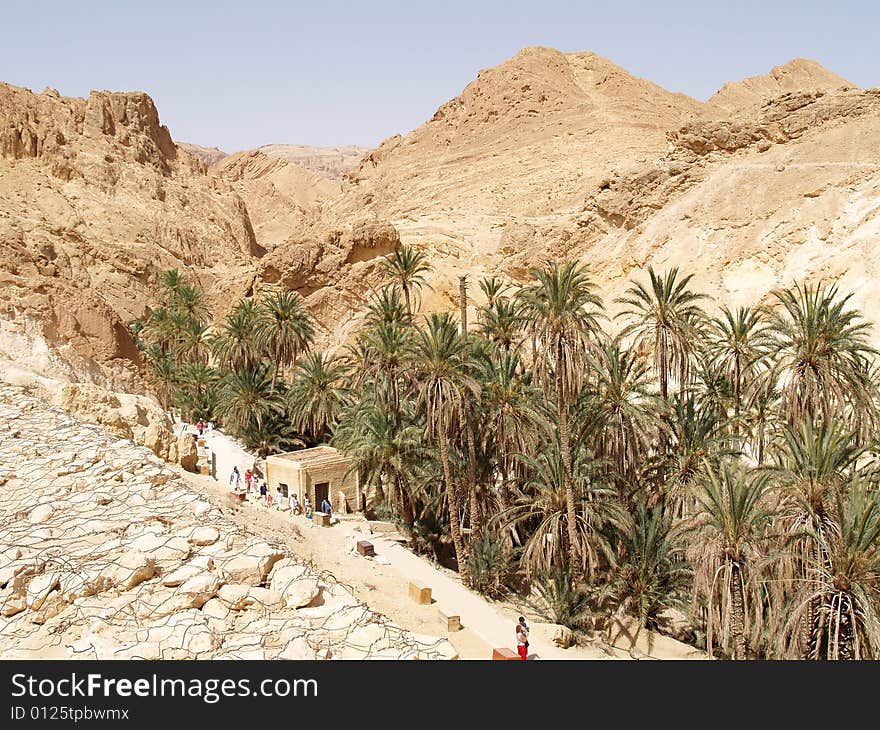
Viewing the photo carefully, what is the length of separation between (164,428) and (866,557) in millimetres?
12936

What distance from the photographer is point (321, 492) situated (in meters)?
22.8

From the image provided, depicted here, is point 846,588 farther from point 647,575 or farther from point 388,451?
point 388,451

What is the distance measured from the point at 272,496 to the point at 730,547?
12663 mm

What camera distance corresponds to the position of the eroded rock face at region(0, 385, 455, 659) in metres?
7.46

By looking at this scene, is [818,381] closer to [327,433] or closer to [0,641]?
[0,641]

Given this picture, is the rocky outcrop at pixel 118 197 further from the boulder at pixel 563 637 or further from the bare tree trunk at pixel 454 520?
the boulder at pixel 563 637

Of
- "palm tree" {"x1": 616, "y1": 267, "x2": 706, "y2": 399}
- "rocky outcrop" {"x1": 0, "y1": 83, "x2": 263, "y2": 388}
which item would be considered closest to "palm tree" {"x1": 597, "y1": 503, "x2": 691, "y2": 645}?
"palm tree" {"x1": 616, "y1": 267, "x2": 706, "y2": 399}

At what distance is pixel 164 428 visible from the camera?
15.8 m

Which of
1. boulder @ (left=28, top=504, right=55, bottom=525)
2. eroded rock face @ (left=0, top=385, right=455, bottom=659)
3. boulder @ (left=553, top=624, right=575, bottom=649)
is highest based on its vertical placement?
boulder @ (left=28, top=504, right=55, bottom=525)

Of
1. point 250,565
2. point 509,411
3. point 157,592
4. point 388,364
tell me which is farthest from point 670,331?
point 157,592

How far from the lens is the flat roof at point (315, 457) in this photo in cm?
2242

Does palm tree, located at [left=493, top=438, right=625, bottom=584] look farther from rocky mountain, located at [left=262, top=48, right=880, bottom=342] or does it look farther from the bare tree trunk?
rocky mountain, located at [left=262, top=48, right=880, bottom=342]

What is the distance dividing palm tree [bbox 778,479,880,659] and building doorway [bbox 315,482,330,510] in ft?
46.0
